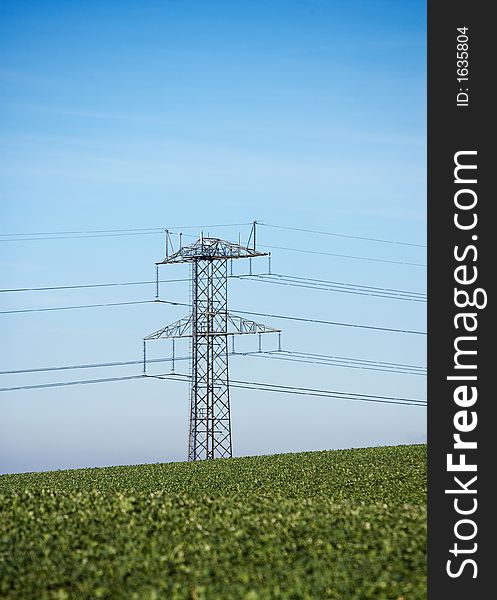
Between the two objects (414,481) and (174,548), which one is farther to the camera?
(414,481)

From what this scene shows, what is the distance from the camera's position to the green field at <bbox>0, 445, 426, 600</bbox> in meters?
14.9

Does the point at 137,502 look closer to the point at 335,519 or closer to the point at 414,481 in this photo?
the point at 335,519

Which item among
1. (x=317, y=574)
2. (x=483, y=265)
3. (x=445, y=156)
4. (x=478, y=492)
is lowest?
(x=317, y=574)

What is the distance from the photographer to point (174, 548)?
16.6 meters

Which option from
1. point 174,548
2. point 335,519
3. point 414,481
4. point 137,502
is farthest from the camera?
point 414,481

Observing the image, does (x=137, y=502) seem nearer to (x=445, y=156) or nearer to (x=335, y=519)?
(x=335, y=519)

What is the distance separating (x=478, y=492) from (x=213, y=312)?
105 ft

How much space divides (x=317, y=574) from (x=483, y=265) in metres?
5.31

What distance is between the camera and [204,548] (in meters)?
16.6

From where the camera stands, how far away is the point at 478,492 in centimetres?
1489

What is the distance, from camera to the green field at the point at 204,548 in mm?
14875

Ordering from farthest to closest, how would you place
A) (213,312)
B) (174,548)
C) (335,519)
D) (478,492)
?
(213,312) < (335,519) < (174,548) < (478,492)

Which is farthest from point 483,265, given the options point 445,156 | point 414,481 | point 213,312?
point 213,312

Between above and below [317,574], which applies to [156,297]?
above
